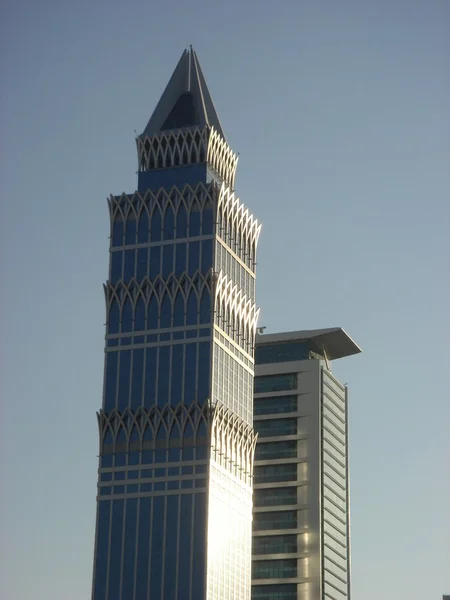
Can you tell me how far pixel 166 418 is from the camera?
652 ft

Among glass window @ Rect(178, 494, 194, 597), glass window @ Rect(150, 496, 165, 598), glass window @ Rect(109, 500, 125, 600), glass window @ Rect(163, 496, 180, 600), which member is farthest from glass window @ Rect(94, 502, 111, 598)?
glass window @ Rect(178, 494, 194, 597)

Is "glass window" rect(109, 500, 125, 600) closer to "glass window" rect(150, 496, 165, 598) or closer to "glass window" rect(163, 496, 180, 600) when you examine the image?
"glass window" rect(150, 496, 165, 598)

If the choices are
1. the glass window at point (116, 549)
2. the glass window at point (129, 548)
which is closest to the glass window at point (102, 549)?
the glass window at point (116, 549)

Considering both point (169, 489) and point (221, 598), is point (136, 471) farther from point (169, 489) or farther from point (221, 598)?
point (221, 598)

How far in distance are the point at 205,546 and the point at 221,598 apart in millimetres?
8892

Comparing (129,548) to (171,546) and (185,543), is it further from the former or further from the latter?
(185,543)

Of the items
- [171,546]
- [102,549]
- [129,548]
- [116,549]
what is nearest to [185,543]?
[171,546]

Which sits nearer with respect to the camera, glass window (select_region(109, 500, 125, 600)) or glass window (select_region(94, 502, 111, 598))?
glass window (select_region(109, 500, 125, 600))

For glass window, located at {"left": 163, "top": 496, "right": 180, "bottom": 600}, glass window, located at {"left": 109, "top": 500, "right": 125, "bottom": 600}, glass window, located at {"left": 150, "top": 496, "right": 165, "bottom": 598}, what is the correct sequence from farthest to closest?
1. glass window, located at {"left": 109, "top": 500, "right": 125, "bottom": 600}
2. glass window, located at {"left": 150, "top": 496, "right": 165, "bottom": 598}
3. glass window, located at {"left": 163, "top": 496, "right": 180, "bottom": 600}

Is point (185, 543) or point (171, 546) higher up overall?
point (185, 543)

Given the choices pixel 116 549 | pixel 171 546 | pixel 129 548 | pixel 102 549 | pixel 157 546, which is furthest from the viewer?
pixel 102 549

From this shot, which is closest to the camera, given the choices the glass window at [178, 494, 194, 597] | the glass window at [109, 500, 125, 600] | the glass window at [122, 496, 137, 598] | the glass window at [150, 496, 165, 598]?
the glass window at [178, 494, 194, 597]

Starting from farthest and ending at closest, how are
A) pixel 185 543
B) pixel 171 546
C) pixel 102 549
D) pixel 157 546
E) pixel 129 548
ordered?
pixel 102 549 → pixel 129 548 → pixel 157 546 → pixel 171 546 → pixel 185 543

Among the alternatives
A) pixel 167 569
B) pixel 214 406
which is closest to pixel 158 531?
pixel 167 569
